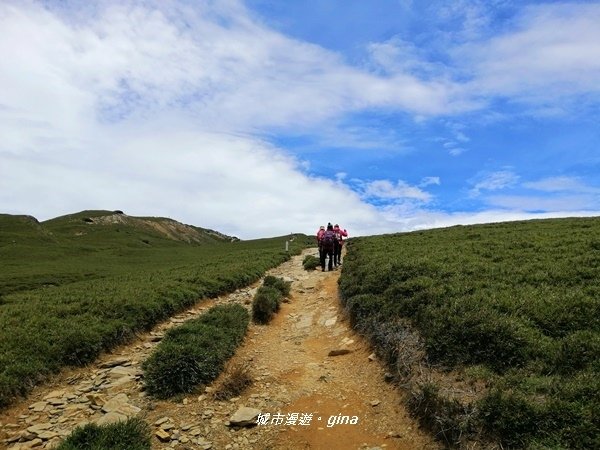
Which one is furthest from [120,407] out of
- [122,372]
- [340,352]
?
[340,352]

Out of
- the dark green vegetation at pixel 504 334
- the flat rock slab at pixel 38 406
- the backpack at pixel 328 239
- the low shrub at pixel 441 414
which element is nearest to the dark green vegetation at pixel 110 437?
the flat rock slab at pixel 38 406

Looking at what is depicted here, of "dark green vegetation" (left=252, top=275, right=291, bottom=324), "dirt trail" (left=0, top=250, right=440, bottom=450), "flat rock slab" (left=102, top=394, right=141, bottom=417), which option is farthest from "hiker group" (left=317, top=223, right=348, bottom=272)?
"flat rock slab" (left=102, top=394, right=141, bottom=417)

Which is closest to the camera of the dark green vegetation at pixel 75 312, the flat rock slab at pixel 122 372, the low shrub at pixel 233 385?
the low shrub at pixel 233 385

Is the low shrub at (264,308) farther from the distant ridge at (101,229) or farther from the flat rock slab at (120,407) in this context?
the distant ridge at (101,229)

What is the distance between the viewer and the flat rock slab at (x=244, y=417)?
934cm

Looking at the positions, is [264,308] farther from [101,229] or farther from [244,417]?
[101,229]

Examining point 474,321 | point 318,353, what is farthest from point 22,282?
point 474,321

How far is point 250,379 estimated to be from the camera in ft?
36.4

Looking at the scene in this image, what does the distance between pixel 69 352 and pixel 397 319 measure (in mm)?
9495

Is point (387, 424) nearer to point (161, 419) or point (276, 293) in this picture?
point (161, 419)

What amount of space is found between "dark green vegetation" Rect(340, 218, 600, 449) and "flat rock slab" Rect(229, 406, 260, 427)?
11.4 ft

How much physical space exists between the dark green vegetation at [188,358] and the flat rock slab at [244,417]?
159 centimetres

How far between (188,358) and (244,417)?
2.63 metres

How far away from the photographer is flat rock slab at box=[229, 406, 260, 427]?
30.7 feet
